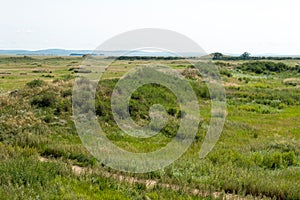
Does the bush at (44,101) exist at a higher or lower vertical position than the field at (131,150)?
higher

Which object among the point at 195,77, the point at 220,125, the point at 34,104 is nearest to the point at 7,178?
the point at 34,104

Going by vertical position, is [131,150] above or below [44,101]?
below

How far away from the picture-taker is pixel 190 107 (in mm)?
20078

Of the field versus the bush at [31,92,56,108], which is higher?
the bush at [31,92,56,108]

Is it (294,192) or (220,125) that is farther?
(220,125)

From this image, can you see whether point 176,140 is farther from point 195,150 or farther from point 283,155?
point 283,155

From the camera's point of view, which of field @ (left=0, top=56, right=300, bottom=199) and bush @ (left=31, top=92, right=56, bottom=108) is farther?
bush @ (left=31, top=92, right=56, bottom=108)

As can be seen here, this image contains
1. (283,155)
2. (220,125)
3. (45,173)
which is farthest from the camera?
(220,125)

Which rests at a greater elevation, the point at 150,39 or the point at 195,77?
the point at 150,39

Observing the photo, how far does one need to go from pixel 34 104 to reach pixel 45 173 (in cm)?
871

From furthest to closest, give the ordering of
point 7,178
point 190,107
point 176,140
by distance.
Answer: point 190,107
point 176,140
point 7,178

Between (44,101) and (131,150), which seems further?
(44,101)

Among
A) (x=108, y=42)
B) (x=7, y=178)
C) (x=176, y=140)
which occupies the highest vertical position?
(x=108, y=42)

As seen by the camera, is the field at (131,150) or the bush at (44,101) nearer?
the field at (131,150)
